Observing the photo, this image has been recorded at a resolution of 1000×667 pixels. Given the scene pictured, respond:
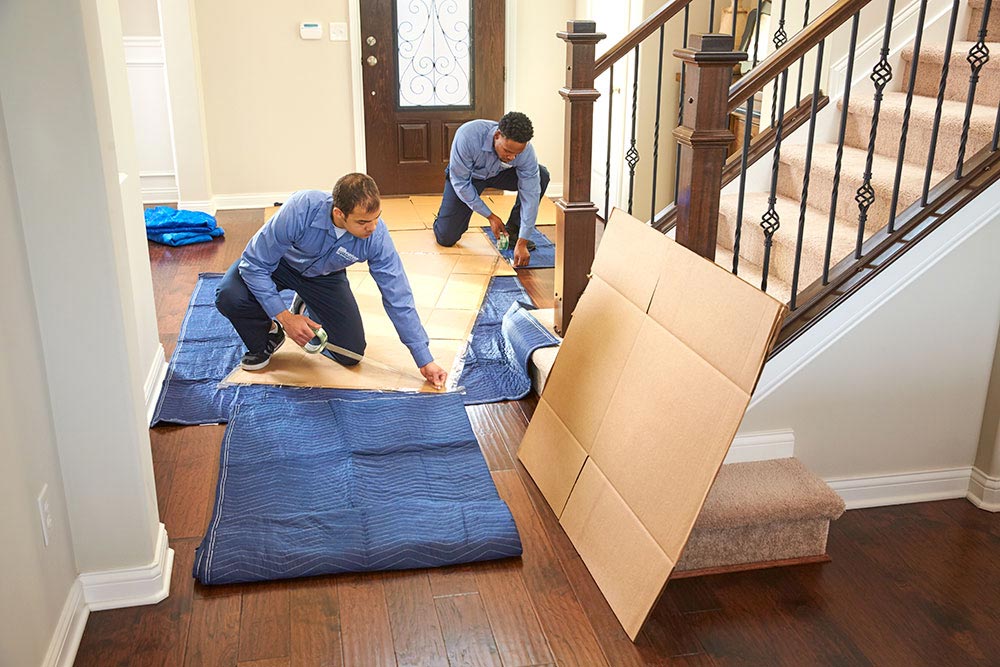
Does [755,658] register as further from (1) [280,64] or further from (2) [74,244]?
(1) [280,64]

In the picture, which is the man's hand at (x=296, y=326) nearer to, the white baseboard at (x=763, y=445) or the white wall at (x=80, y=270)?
the white wall at (x=80, y=270)

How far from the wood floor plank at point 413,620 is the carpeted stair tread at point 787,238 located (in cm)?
155

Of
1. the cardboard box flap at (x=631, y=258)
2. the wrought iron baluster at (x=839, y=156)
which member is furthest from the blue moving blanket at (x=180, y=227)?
the wrought iron baluster at (x=839, y=156)

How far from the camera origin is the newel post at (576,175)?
3.37 m

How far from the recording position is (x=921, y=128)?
11.1ft

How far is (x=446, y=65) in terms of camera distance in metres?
6.88

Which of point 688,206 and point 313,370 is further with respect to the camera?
point 313,370

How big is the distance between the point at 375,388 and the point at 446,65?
3.81 metres

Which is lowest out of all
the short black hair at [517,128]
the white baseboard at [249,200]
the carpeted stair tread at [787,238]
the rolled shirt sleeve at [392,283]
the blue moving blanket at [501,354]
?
the blue moving blanket at [501,354]

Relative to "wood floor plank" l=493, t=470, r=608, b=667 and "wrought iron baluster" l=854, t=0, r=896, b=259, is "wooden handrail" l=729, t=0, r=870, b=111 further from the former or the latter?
"wood floor plank" l=493, t=470, r=608, b=667

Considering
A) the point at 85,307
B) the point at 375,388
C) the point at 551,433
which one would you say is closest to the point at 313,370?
the point at 375,388

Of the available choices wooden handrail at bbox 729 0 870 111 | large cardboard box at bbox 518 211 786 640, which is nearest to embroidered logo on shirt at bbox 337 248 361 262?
large cardboard box at bbox 518 211 786 640

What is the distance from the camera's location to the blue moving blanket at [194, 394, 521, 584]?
262 cm

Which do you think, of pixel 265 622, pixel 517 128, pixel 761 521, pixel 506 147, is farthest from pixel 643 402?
pixel 506 147
